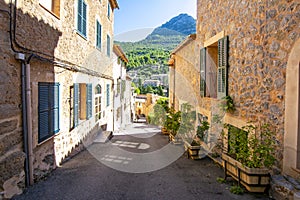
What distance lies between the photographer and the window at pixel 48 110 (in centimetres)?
502

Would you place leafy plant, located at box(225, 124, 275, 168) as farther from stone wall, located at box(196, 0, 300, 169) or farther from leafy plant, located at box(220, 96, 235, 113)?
leafy plant, located at box(220, 96, 235, 113)

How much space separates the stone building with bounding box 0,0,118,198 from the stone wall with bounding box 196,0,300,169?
14.5 ft

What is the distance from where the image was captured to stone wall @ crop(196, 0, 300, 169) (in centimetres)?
396

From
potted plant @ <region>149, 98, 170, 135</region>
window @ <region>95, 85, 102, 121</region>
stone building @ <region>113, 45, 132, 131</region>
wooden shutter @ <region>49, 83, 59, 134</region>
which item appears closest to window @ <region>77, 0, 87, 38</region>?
wooden shutter @ <region>49, 83, 59, 134</region>

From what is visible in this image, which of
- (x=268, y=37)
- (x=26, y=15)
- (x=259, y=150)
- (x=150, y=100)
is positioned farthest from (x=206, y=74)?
(x=150, y=100)

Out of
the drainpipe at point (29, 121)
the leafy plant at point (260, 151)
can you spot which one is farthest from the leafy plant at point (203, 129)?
the drainpipe at point (29, 121)

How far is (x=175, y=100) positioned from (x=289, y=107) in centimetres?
1078

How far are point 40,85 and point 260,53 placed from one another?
4564mm

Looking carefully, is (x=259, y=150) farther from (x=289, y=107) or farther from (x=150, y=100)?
(x=150, y=100)

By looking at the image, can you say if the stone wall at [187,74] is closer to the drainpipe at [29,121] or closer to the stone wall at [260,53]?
the stone wall at [260,53]

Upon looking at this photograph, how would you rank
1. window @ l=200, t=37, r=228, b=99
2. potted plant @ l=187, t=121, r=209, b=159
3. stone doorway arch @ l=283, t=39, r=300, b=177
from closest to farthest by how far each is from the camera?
stone doorway arch @ l=283, t=39, r=300, b=177 → potted plant @ l=187, t=121, r=209, b=159 → window @ l=200, t=37, r=228, b=99

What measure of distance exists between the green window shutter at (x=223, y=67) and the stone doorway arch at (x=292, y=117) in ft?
8.53

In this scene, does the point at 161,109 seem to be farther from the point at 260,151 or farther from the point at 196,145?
the point at 260,151

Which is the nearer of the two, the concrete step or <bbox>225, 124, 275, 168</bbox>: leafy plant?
<bbox>225, 124, 275, 168</bbox>: leafy plant
